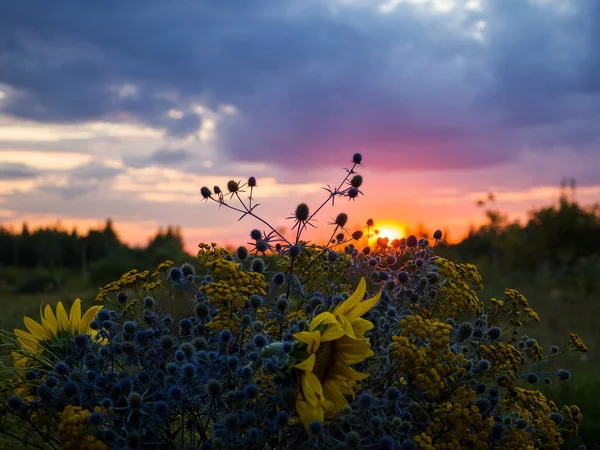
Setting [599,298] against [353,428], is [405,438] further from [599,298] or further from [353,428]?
[599,298]

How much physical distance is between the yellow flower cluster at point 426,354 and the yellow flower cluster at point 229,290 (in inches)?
18.8

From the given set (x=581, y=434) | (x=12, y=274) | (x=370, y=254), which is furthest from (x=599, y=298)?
(x=12, y=274)

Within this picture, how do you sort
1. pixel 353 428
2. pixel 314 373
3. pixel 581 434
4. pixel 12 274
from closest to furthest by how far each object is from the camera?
pixel 314 373
pixel 353 428
pixel 581 434
pixel 12 274

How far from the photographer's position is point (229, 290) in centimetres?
212

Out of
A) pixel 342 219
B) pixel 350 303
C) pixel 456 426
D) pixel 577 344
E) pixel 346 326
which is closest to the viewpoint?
pixel 346 326

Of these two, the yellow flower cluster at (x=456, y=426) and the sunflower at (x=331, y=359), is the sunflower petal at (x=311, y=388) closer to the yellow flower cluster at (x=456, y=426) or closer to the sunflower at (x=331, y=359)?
the sunflower at (x=331, y=359)

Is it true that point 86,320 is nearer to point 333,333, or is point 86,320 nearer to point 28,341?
point 28,341

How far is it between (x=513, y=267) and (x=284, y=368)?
19659mm

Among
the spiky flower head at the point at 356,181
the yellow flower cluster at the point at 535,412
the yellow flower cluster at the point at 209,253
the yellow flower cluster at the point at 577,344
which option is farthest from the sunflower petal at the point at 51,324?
the yellow flower cluster at the point at 577,344

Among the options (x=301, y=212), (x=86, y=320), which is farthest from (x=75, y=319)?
(x=301, y=212)

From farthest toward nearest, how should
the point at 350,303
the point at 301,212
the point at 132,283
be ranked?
the point at 132,283 → the point at 301,212 → the point at 350,303

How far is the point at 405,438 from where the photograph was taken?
2162 millimetres

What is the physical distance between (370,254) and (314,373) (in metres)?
1.18

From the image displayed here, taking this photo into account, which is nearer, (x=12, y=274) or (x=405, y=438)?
(x=405, y=438)
